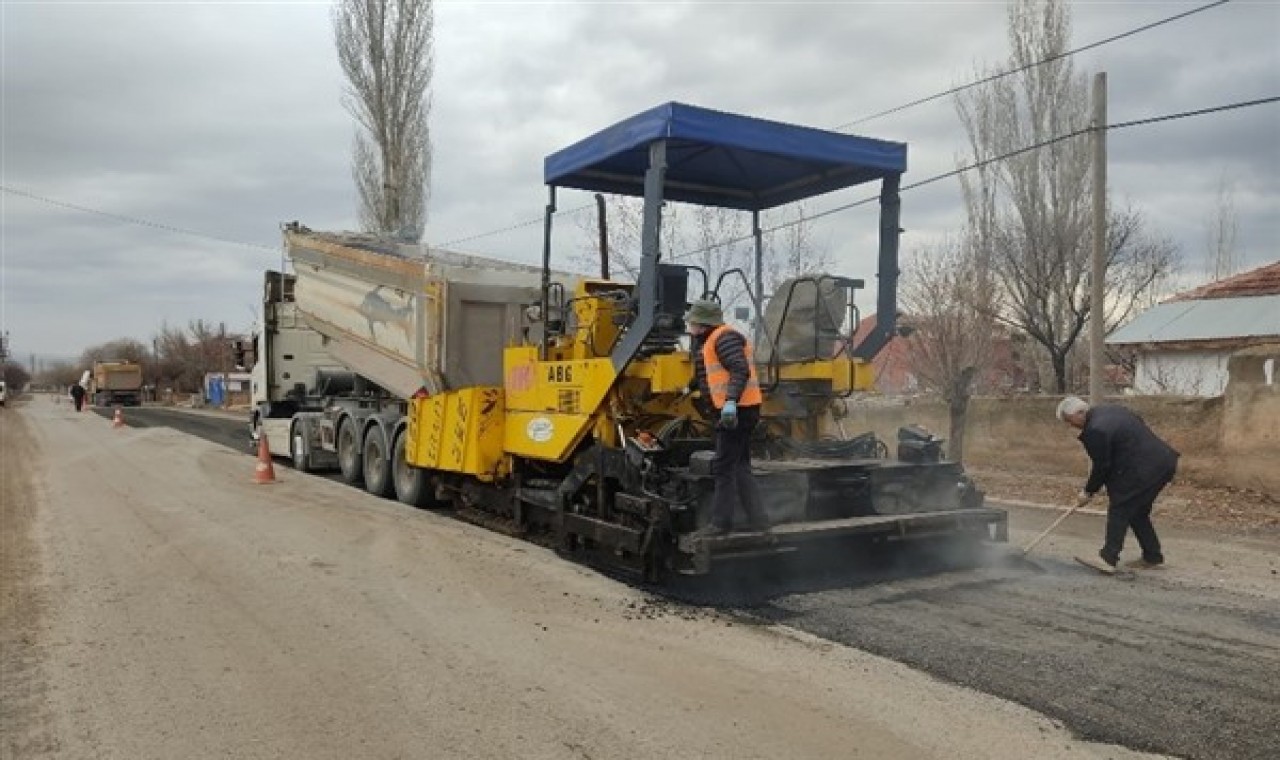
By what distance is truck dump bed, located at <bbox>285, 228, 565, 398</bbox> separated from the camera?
10141 mm

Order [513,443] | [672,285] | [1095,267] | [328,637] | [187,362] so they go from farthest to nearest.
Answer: [187,362], [1095,267], [513,443], [672,285], [328,637]

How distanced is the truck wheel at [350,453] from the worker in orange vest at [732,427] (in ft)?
25.2

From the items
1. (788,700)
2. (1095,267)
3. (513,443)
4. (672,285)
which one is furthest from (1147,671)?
(1095,267)

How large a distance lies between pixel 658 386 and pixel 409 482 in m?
5.13

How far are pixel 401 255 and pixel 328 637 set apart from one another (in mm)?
6952

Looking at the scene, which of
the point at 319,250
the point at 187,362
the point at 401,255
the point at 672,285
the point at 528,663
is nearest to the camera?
the point at 528,663

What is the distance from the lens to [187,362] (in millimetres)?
81062

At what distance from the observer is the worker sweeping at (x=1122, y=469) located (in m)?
7.32

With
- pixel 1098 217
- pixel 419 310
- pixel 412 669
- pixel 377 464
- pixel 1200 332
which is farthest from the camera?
pixel 1200 332

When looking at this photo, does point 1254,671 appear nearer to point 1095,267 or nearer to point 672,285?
point 672,285

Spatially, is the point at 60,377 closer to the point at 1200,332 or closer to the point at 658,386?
the point at 1200,332

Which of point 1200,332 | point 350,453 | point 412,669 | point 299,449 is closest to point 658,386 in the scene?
point 412,669

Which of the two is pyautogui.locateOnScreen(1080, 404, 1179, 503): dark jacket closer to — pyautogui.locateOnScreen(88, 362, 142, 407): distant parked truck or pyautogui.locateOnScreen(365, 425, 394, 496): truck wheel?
pyautogui.locateOnScreen(365, 425, 394, 496): truck wheel

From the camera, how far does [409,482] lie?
1133cm
